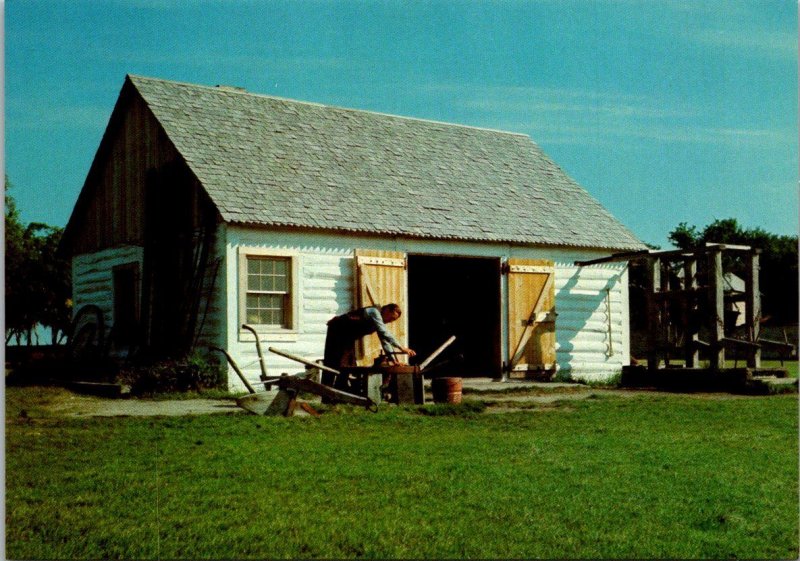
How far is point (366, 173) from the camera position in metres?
19.2

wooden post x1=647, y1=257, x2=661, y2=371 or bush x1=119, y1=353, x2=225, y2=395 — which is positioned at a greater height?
wooden post x1=647, y1=257, x2=661, y2=371

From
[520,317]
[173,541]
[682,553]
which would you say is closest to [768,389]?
[520,317]

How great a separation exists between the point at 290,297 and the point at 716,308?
7.45m

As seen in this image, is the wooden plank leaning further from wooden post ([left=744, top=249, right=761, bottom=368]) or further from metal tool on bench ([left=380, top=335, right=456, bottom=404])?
metal tool on bench ([left=380, top=335, right=456, bottom=404])

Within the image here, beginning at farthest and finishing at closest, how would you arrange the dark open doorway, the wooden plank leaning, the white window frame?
1. the dark open doorway
2. the wooden plank leaning
3. the white window frame

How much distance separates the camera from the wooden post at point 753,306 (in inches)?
647

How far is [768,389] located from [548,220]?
6228 millimetres

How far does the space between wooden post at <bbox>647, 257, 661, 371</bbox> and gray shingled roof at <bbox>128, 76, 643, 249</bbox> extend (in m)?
1.61

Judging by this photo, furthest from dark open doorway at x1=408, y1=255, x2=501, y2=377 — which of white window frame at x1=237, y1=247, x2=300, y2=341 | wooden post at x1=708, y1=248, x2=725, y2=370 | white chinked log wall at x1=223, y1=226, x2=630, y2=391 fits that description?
wooden post at x1=708, y1=248, x2=725, y2=370

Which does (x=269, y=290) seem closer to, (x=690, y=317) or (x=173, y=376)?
(x=173, y=376)

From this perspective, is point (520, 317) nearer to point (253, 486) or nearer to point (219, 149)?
point (219, 149)

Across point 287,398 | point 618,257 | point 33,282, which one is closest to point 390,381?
point 287,398

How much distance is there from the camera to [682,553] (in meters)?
5.77

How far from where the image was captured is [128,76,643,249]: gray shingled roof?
17.2 metres
